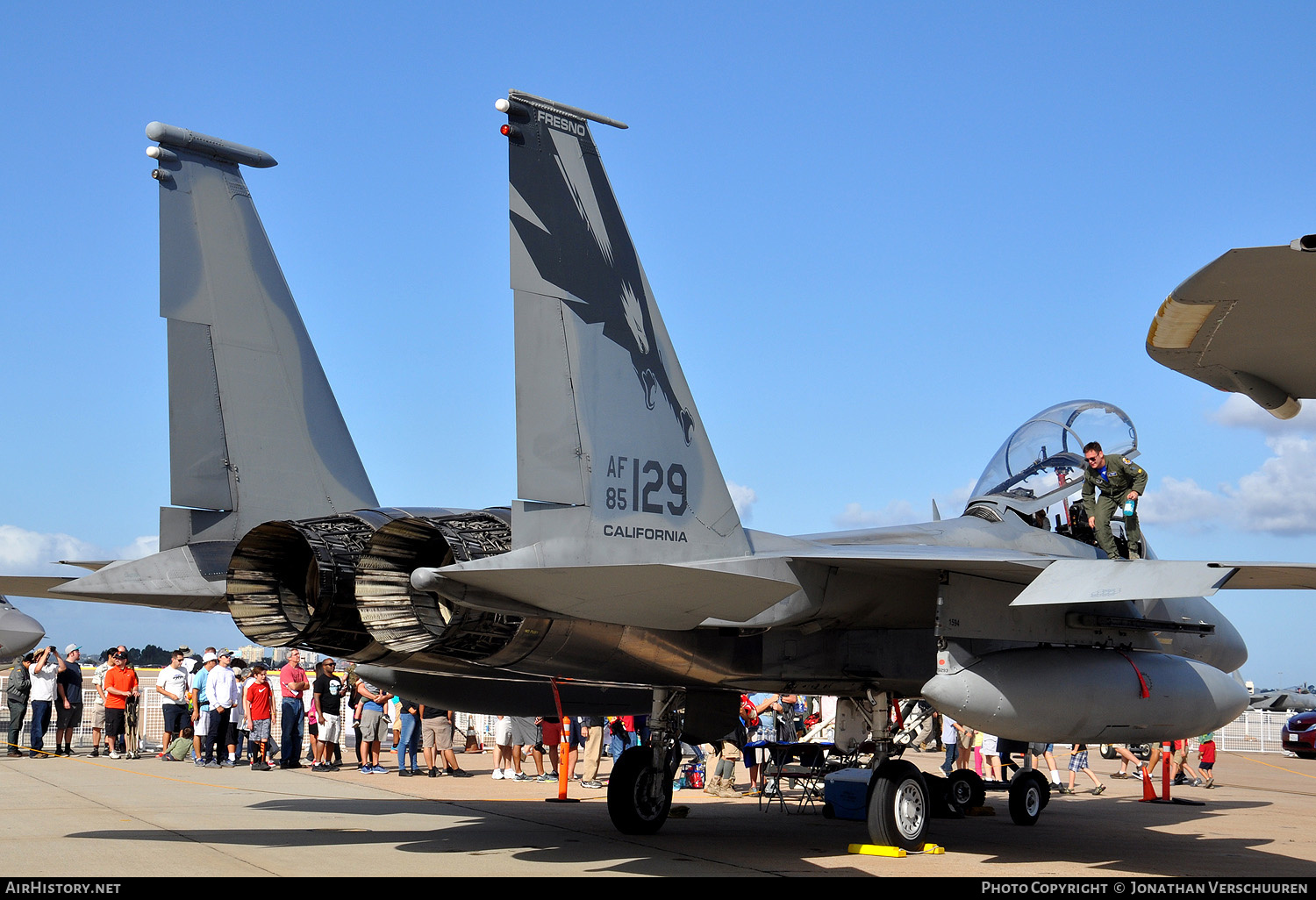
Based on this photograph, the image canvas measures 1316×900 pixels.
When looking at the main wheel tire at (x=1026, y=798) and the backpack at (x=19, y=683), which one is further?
the backpack at (x=19, y=683)

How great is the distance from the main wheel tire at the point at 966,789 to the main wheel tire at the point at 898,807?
3468 millimetres

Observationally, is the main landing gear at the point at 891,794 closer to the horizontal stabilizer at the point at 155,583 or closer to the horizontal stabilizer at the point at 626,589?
the horizontal stabilizer at the point at 626,589

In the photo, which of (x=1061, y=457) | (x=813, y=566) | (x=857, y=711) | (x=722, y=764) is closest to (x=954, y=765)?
(x=722, y=764)

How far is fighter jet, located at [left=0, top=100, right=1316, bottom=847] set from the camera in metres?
6.75

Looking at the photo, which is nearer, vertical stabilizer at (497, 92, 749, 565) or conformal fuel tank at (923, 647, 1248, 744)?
vertical stabilizer at (497, 92, 749, 565)

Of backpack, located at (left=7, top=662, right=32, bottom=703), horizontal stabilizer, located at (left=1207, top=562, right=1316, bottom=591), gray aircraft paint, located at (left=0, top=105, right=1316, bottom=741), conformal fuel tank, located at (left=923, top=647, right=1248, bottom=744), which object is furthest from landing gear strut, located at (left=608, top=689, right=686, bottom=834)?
backpack, located at (left=7, top=662, right=32, bottom=703)

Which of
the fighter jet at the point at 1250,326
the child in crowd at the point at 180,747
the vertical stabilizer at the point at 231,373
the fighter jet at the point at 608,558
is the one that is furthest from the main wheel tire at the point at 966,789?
the child in crowd at the point at 180,747

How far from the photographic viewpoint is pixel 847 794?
10867mm

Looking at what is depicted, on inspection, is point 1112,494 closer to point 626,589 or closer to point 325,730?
point 626,589

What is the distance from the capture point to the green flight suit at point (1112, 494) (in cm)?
874

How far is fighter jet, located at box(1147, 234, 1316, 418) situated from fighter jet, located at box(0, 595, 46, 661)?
16.4 m

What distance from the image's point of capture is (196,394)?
8500mm

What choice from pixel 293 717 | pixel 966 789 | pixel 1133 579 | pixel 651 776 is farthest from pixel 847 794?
pixel 293 717

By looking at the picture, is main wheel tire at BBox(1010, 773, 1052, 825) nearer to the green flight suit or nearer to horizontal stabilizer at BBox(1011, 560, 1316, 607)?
the green flight suit
